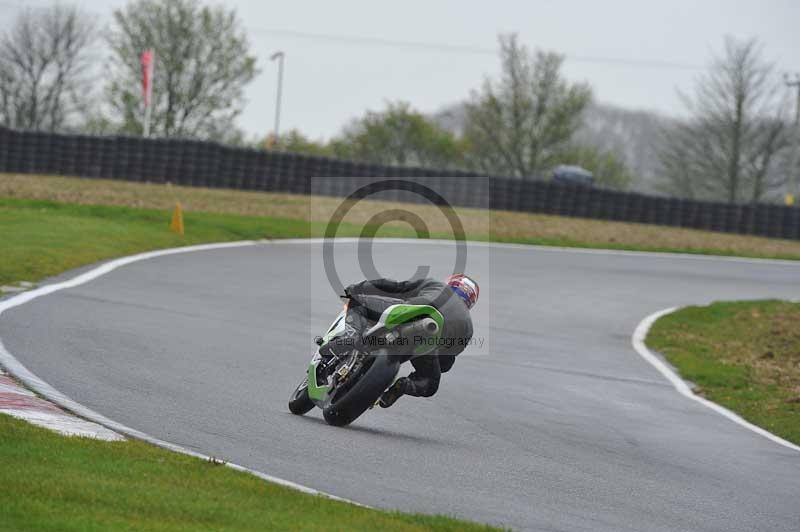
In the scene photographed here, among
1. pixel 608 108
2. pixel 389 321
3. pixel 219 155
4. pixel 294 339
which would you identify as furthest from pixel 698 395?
pixel 608 108

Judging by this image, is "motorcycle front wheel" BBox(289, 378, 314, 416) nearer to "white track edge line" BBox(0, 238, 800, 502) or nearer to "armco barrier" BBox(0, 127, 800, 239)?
"white track edge line" BBox(0, 238, 800, 502)

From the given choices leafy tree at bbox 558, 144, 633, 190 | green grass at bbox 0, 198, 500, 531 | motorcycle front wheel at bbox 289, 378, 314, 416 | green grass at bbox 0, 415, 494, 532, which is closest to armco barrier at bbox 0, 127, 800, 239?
motorcycle front wheel at bbox 289, 378, 314, 416

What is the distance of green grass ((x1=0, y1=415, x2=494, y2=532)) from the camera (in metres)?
5.56

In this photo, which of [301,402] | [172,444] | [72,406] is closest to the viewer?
[172,444]

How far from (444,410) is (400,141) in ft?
257

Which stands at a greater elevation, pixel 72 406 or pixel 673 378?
pixel 72 406

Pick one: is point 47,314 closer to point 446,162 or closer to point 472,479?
point 472,479

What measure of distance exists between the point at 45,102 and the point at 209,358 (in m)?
69.2

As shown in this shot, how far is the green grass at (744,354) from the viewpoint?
14312mm

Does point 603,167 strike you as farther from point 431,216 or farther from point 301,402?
point 301,402

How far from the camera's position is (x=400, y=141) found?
3501 inches

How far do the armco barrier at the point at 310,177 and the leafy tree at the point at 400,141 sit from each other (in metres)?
47.3

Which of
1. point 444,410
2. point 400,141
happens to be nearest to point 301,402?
point 444,410

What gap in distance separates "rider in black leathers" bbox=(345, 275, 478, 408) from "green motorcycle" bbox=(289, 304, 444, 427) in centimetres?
8
